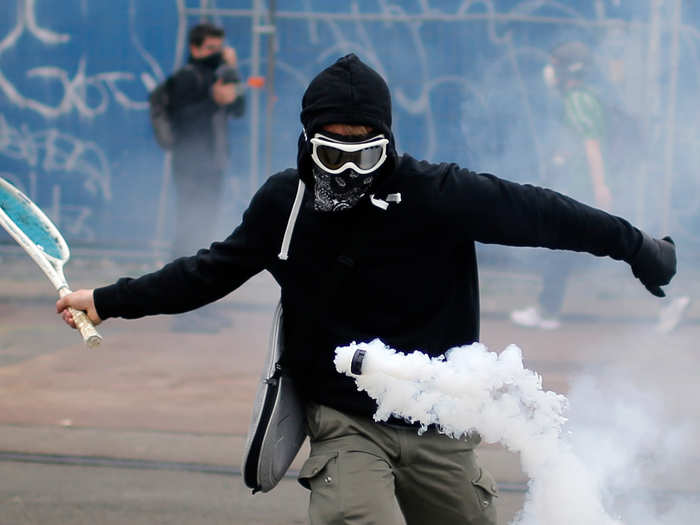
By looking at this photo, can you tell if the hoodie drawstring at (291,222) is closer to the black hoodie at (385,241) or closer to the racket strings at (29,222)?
the black hoodie at (385,241)

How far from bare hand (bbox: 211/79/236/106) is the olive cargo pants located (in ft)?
16.3

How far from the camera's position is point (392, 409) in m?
2.29

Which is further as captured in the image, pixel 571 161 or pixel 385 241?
pixel 571 161

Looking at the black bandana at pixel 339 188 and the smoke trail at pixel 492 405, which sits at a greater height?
the black bandana at pixel 339 188

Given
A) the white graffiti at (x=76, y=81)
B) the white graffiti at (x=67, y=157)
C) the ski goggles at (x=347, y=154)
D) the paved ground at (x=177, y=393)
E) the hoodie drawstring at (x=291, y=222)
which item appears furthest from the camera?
the white graffiti at (x=67, y=157)

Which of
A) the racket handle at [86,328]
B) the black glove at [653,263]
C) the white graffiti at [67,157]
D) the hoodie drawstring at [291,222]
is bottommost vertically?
the white graffiti at [67,157]

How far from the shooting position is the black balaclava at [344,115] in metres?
2.28

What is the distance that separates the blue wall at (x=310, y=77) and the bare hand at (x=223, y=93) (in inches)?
53.0

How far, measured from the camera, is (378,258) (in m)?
2.37

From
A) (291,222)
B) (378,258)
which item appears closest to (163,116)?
(291,222)

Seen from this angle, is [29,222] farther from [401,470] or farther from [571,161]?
[571,161]

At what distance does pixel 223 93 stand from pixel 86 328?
15.4 feet

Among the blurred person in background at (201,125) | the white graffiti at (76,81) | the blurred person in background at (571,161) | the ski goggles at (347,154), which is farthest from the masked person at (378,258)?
the white graffiti at (76,81)

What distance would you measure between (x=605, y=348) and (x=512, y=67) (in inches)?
113
